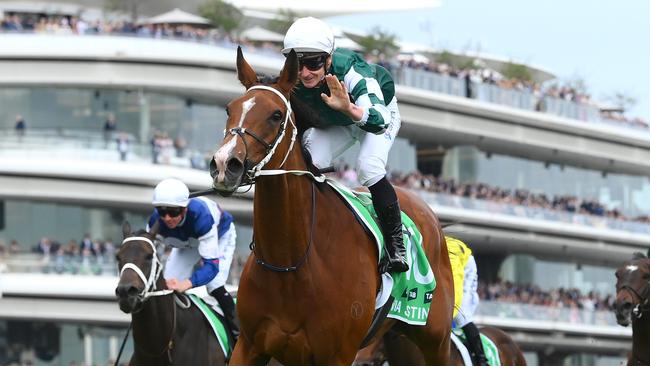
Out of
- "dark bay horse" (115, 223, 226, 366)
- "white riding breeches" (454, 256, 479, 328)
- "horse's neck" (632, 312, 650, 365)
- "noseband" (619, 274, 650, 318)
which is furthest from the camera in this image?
"noseband" (619, 274, 650, 318)

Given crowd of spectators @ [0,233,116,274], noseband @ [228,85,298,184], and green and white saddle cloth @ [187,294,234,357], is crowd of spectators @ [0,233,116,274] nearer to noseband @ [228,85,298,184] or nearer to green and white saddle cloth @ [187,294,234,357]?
green and white saddle cloth @ [187,294,234,357]

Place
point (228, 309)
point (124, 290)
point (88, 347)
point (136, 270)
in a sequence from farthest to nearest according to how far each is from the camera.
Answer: point (88, 347) < point (228, 309) < point (136, 270) < point (124, 290)

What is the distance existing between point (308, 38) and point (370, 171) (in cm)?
98

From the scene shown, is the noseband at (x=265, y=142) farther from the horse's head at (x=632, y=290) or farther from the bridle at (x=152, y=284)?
the horse's head at (x=632, y=290)

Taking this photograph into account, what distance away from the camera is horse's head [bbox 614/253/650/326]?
578 inches

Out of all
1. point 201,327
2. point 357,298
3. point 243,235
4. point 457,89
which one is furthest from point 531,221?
point 357,298

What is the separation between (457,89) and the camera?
4759 cm

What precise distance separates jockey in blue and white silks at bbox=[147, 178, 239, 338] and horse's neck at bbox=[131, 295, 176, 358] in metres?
0.27

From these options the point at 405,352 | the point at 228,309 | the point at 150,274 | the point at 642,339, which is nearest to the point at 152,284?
the point at 150,274

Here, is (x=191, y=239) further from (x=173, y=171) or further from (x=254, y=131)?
(x=173, y=171)

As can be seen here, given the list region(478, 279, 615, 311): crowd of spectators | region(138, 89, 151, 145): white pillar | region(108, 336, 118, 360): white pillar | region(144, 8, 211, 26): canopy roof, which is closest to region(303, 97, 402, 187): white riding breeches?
region(108, 336, 118, 360): white pillar

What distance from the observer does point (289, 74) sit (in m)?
8.24

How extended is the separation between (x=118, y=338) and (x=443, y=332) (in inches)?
1167

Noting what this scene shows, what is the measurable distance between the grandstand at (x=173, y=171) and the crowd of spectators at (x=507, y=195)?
0.10 metres
